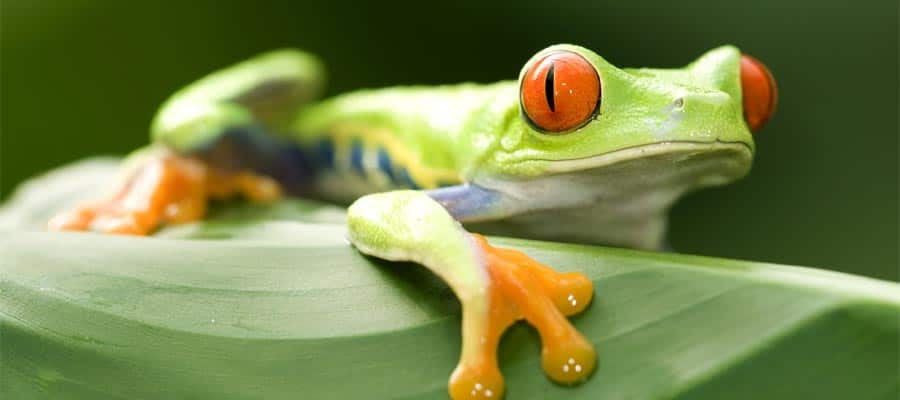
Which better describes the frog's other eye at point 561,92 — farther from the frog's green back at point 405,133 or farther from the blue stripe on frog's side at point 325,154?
the blue stripe on frog's side at point 325,154

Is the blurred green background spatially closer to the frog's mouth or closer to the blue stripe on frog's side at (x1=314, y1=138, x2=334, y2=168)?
the frog's mouth

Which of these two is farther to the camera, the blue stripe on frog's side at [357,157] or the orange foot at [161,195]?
the blue stripe on frog's side at [357,157]

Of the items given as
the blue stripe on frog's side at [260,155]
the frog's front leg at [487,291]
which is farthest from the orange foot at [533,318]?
the blue stripe on frog's side at [260,155]

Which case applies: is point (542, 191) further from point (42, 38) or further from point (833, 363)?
point (42, 38)

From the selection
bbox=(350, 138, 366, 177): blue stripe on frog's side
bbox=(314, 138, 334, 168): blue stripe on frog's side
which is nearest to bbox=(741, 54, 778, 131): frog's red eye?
bbox=(350, 138, 366, 177): blue stripe on frog's side

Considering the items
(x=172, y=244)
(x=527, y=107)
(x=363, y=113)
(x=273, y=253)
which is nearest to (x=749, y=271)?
(x=527, y=107)

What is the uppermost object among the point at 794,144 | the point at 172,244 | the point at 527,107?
the point at 527,107

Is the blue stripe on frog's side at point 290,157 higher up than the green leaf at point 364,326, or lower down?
lower down

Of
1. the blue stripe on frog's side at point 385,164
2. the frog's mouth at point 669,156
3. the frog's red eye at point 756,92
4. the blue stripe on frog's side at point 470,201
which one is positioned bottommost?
the blue stripe on frog's side at point 385,164
